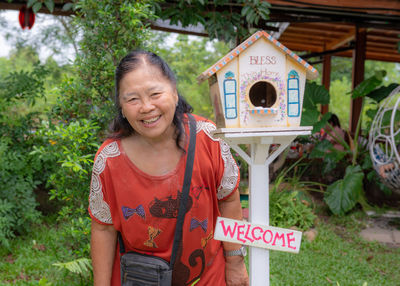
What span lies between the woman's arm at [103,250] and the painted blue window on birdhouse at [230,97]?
2.45ft

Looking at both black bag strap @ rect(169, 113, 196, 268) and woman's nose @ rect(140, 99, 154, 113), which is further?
black bag strap @ rect(169, 113, 196, 268)

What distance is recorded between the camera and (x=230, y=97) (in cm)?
142

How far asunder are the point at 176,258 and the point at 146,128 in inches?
22.6

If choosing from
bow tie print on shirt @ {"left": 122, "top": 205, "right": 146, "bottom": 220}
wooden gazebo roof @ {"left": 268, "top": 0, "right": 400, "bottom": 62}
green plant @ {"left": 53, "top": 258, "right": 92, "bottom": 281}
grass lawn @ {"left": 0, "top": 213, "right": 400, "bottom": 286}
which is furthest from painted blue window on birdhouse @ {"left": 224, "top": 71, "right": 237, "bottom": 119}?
wooden gazebo roof @ {"left": 268, "top": 0, "right": 400, "bottom": 62}

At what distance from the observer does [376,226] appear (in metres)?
4.60

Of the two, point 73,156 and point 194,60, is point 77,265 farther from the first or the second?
point 194,60

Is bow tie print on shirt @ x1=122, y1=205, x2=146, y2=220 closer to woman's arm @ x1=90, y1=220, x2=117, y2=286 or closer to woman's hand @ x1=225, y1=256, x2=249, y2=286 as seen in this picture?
woman's arm @ x1=90, y1=220, x2=117, y2=286

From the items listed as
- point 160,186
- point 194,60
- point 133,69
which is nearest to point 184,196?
point 160,186

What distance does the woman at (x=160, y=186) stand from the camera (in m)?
1.50

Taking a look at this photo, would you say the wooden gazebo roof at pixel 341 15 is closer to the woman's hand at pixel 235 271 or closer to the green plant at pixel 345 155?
the green plant at pixel 345 155

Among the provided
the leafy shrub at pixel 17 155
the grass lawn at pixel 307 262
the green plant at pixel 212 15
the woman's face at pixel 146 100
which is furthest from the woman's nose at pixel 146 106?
the leafy shrub at pixel 17 155

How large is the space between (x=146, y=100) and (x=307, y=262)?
9.18 ft

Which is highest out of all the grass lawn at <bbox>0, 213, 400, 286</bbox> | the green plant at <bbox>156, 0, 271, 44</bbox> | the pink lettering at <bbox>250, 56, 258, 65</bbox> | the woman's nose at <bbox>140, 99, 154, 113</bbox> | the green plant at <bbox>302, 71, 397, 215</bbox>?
the green plant at <bbox>156, 0, 271, 44</bbox>

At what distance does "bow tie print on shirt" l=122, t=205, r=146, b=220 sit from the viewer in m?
1.51
